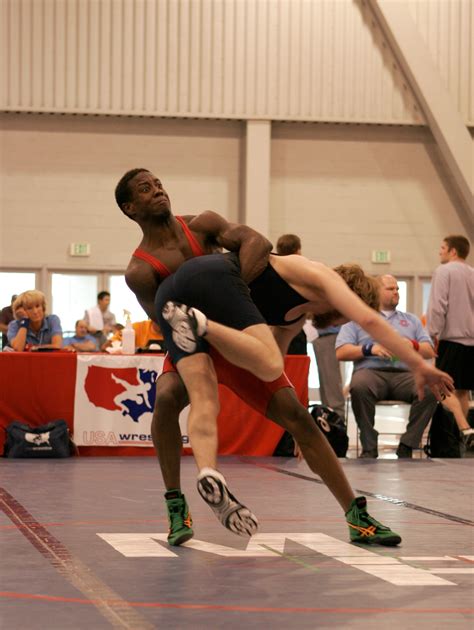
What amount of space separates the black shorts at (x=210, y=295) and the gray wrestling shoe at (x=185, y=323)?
0.12 feet

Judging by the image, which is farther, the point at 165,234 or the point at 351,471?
the point at 351,471

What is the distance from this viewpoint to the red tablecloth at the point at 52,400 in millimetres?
7668

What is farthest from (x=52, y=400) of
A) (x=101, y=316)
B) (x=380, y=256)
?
(x=380, y=256)

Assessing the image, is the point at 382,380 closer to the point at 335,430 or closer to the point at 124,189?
the point at 335,430

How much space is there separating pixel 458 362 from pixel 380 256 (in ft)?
26.7

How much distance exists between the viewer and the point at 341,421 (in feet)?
25.4

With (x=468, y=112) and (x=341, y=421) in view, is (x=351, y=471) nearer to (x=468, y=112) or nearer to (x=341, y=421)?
(x=341, y=421)

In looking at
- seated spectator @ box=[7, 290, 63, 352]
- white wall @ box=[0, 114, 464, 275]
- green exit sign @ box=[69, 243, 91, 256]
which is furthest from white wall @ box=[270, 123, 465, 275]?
seated spectator @ box=[7, 290, 63, 352]

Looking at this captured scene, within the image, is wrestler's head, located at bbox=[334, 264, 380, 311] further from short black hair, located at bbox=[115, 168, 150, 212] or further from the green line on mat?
the green line on mat

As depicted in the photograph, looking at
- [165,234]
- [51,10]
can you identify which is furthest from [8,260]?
[165,234]

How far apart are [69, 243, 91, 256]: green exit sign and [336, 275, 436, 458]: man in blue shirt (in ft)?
28.4

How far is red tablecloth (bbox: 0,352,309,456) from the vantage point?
7.67 meters

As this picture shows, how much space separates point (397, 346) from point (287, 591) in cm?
86

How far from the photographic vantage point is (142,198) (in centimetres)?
390
